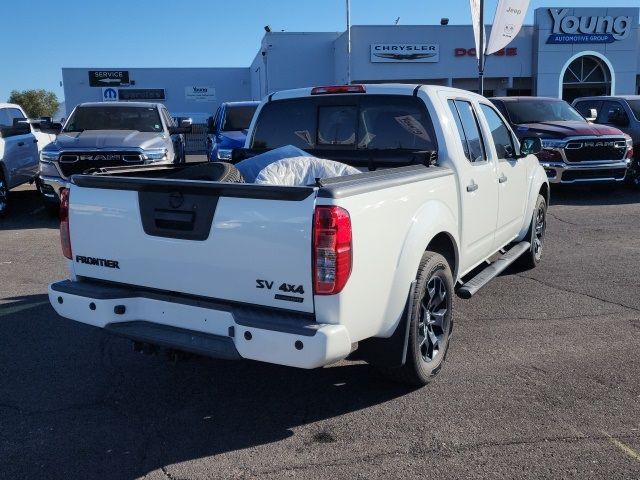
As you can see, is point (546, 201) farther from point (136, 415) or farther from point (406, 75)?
point (406, 75)

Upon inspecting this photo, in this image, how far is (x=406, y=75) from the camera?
3166cm

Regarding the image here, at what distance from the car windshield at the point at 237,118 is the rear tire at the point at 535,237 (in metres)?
7.66

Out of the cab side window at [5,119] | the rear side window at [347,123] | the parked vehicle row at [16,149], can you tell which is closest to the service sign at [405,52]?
the parked vehicle row at [16,149]

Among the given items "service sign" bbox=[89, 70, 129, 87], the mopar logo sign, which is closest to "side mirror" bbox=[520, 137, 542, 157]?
the mopar logo sign

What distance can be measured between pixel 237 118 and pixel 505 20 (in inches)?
307

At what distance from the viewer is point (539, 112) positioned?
1323 centimetres

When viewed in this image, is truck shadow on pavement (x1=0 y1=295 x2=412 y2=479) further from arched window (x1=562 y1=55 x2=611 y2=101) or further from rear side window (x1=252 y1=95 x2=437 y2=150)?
arched window (x1=562 y1=55 x2=611 y2=101)

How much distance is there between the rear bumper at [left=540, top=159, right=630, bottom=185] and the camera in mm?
12102

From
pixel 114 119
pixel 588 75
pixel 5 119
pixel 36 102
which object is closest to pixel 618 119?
pixel 114 119

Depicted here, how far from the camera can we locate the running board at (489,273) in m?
4.71

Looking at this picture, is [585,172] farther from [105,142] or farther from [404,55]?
[404,55]

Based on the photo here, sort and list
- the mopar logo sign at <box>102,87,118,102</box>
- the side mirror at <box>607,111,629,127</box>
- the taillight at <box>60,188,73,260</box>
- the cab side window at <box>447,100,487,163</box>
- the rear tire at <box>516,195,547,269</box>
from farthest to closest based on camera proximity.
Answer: the mopar logo sign at <box>102,87,118,102</box>
the side mirror at <box>607,111,629,127</box>
the rear tire at <box>516,195,547,269</box>
the cab side window at <box>447,100,487,163</box>
the taillight at <box>60,188,73,260</box>

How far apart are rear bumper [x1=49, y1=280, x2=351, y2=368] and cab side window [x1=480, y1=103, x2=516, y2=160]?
3332 mm

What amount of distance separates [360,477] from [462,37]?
103ft
